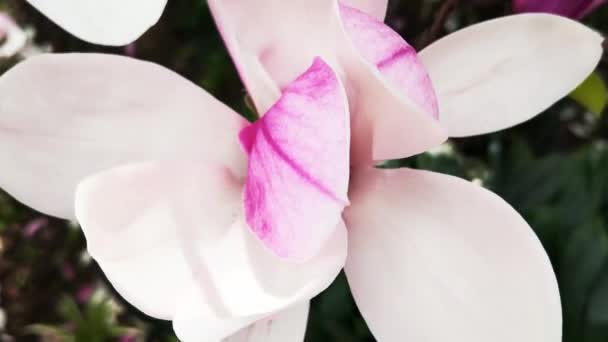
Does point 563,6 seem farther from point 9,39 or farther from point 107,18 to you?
point 9,39

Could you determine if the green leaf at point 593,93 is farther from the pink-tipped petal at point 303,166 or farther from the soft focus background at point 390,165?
the pink-tipped petal at point 303,166

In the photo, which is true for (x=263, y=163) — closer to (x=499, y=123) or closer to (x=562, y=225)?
(x=499, y=123)

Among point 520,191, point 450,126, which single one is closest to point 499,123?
point 450,126

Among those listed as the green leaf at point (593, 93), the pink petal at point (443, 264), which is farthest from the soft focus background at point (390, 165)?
the pink petal at point (443, 264)

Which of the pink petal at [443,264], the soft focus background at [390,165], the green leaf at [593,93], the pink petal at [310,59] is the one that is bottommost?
the soft focus background at [390,165]

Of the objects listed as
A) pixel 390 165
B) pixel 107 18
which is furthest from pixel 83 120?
pixel 390 165

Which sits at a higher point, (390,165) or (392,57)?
(392,57)
